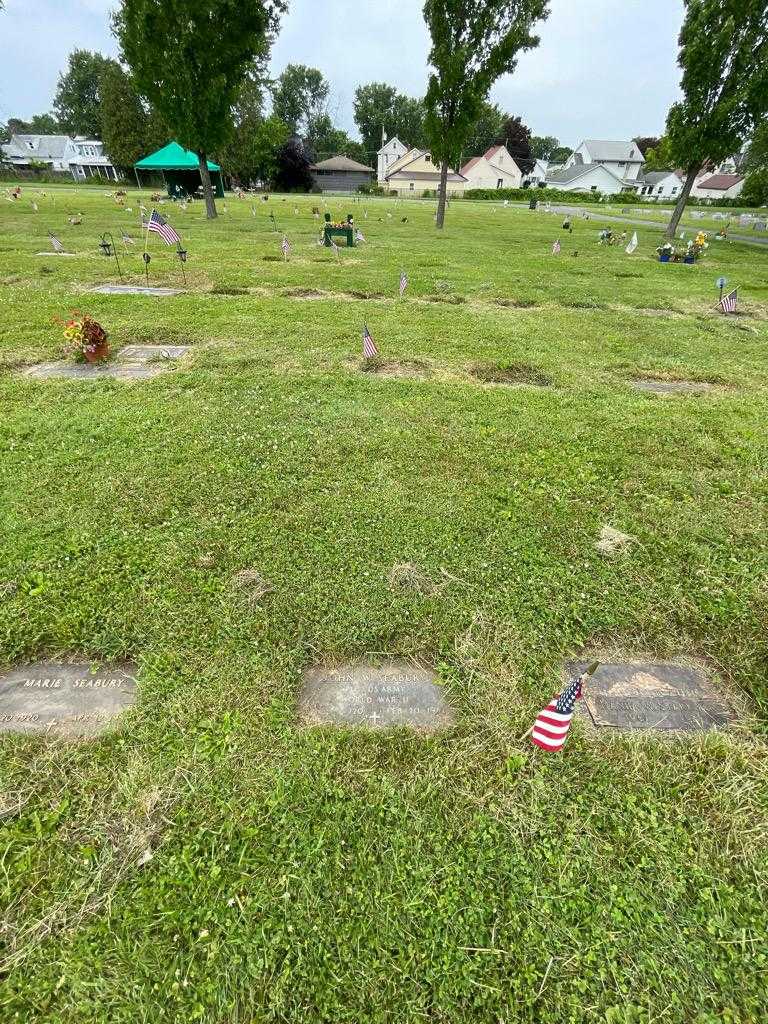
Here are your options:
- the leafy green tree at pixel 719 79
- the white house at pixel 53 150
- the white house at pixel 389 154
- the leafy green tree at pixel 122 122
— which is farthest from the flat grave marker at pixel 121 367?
the white house at pixel 53 150

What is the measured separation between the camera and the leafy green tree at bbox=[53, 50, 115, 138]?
74.6 metres

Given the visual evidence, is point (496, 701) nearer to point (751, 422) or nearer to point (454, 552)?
point (454, 552)

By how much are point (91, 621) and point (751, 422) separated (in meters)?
6.58

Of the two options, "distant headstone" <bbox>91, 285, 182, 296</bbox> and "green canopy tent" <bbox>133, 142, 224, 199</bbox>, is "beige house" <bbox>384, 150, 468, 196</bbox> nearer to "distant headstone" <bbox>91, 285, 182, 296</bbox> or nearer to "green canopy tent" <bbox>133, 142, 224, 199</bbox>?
"green canopy tent" <bbox>133, 142, 224, 199</bbox>

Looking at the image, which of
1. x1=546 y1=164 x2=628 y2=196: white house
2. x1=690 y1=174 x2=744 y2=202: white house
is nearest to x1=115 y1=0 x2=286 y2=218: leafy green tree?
x1=546 y1=164 x2=628 y2=196: white house

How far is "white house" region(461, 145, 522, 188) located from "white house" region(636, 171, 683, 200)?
61.5 feet

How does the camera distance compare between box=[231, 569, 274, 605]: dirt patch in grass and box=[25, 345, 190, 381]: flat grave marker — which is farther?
box=[25, 345, 190, 381]: flat grave marker

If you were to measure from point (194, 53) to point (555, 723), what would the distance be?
81.0ft

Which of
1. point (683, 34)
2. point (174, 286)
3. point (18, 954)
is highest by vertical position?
point (683, 34)

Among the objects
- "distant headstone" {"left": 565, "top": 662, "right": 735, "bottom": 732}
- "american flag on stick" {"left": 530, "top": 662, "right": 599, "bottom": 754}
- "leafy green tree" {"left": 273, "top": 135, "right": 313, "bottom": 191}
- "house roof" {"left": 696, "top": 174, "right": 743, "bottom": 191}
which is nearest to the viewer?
"american flag on stick" {"left": 530, "top": 662, "right": 599, "bottom": 754}

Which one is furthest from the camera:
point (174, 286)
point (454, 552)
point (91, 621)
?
point (174, 286)

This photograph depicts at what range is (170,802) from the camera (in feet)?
6.61

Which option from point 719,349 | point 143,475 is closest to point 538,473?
point 143,475

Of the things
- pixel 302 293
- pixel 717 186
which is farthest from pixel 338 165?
pixel 302 293
